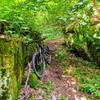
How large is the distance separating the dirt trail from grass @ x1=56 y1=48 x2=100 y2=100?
0.18 metres

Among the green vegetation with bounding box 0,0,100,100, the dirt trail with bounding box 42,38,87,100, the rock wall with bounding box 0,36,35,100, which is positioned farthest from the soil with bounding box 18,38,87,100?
the rock wall with bounding box 0,36,35,100

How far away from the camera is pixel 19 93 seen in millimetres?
5156

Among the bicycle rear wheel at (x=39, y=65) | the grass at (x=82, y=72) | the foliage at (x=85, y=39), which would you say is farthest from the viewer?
the foliage at (x=85, y=39)

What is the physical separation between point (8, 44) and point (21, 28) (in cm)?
214

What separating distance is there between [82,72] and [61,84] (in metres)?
1.20

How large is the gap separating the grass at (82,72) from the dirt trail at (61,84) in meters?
0.18

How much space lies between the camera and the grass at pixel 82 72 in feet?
22.3

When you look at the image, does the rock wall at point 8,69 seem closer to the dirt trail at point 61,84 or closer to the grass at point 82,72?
the dirt trail at point 61,84

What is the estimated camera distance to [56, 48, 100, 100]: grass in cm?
681

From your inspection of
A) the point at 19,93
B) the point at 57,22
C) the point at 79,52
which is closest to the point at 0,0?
the point at 19,93

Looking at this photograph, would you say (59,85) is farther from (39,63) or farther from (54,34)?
(54,34)

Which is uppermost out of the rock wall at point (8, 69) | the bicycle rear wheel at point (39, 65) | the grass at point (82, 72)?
the rock wall at point (8, 69)

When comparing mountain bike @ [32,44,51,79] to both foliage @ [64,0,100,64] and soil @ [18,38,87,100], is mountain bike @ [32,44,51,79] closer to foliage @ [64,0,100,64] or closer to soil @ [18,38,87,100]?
soil @ [18,38,87,100]

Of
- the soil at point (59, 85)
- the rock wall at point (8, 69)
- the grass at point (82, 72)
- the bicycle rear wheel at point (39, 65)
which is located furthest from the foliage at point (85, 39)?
the rock wall at point (8, 69)
